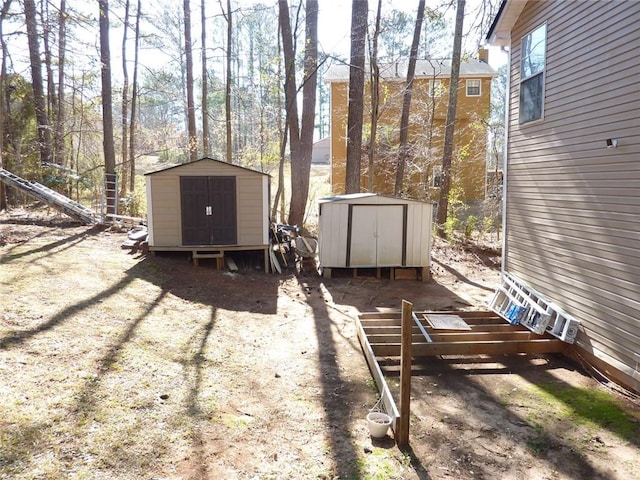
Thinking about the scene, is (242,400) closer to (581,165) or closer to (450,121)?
(581,165)

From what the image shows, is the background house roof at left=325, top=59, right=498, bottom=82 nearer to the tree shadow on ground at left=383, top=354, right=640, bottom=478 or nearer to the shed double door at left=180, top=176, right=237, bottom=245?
the shed double door at left=180, top=176, right=237, bottom=245

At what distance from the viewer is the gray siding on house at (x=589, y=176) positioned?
518 cm

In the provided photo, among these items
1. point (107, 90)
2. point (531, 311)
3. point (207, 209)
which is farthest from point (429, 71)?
point (531, 311)

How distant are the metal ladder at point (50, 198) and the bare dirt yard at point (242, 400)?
5.32 metres

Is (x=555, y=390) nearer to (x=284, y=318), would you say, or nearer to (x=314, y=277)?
(x=284, y=318)

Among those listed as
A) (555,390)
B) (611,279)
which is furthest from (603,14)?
(555,390)

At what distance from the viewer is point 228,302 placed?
8633 millimetres

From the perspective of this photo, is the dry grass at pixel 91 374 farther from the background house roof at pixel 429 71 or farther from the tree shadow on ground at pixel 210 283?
the background house roof at pixel 429 71

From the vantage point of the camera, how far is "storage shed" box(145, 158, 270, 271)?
34.2 ft

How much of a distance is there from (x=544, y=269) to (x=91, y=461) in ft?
21.5

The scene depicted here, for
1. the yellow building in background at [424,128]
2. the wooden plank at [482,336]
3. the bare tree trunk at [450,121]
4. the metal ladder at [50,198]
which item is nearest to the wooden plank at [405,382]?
the wooden plank at [482,336]

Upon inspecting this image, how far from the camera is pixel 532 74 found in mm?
7520

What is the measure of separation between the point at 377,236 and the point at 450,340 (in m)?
5.00

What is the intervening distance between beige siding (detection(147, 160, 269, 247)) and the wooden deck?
4.52 metres
